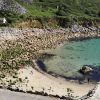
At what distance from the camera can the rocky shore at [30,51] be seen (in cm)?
6050

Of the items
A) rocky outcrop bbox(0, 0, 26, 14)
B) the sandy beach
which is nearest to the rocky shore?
the sandy beach

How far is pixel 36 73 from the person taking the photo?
68750mm

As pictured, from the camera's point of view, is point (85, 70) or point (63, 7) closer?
point (85, 70)

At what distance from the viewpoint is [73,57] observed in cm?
8294

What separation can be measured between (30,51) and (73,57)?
9170mm

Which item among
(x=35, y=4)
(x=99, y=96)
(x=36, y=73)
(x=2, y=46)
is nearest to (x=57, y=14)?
(x=35, y=4)

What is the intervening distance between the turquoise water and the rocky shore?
8.62 feet

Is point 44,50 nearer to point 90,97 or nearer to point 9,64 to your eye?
point 9,64

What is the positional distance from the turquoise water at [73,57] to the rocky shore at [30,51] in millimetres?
2628

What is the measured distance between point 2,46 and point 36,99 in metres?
30.4


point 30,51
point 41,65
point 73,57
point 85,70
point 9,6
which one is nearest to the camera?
point 85,70

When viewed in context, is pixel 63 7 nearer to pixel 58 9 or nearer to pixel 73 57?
pixel 58 9

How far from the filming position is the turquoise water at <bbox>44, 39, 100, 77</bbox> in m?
72.9

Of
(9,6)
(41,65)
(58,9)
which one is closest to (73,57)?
(41,65)
